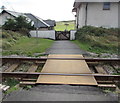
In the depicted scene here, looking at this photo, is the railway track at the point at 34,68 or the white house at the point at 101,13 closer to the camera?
the railway track at the point at 34,68

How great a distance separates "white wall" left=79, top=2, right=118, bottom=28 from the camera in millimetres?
16719

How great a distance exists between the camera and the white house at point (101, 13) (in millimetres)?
16656

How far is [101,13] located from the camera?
16812 millimetres

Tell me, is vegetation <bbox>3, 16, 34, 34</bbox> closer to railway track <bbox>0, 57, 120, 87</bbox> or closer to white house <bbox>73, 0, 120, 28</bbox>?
white house <bbox>73, 0, 120, 28</bbox>

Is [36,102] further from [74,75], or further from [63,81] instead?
[74,75]

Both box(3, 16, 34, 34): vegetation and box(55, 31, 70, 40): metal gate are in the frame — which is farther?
box(55, 31, 70, 40): metal gate

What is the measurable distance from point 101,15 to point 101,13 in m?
0.25

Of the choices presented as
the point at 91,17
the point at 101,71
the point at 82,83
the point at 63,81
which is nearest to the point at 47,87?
the point at 63,81

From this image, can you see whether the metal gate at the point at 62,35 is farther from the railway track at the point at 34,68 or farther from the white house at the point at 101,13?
the railway track at the point at 34,68

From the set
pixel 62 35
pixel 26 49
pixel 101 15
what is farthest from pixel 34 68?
pixel 62 35

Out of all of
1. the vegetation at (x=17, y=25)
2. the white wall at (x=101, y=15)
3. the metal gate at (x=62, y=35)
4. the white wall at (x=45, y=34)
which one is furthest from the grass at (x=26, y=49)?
the metal gate at (x=62, y=35)

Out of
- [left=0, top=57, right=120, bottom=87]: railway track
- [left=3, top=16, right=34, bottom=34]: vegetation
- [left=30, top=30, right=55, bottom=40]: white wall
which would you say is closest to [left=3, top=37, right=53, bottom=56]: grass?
[left=0, top=57, right=120, bottom=87]: railway track

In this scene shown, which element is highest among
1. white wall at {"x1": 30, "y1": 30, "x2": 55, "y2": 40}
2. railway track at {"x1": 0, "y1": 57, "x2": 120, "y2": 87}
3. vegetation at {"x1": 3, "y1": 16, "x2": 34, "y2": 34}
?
vegetation at {"x1": 3, "y1": 16, "x2": 34, "y2": 34}

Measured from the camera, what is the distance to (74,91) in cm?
323
